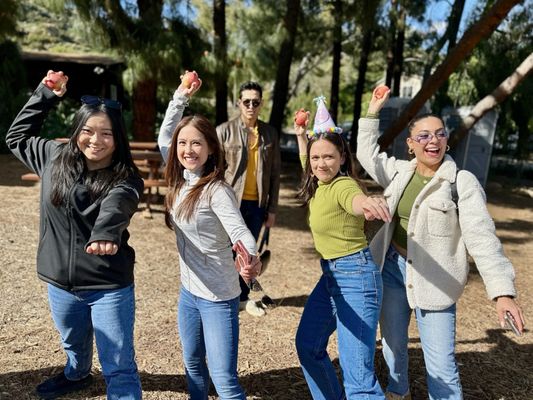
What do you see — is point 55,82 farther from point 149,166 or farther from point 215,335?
point 149,166

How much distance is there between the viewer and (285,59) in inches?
390

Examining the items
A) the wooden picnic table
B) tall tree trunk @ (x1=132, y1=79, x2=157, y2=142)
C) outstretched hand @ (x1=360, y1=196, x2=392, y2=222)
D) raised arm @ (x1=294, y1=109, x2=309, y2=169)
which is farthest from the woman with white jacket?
tall tree trunk @ (x1=132, y1=79, x2=157, y2=142)

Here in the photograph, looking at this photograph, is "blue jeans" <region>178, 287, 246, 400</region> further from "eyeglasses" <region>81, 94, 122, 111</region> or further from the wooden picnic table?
the wooden picnic table

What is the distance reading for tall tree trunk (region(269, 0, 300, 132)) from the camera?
9485 millimetres

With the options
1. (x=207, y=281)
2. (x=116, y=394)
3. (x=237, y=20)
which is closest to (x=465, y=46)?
(x=207, y=281)

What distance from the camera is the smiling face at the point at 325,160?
2262 mm

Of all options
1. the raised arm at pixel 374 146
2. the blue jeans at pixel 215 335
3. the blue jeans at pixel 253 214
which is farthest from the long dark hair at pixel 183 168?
the blue jeans at pixel 253 214

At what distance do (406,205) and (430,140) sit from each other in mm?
326

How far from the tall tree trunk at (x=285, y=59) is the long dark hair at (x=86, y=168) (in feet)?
26.0

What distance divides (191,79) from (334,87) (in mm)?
12744

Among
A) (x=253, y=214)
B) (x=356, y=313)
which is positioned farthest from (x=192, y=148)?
(x=253, y=214)

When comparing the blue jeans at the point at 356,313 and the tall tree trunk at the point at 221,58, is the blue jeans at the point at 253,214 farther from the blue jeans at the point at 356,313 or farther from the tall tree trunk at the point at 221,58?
the tall tree trunk at the point at 221,58

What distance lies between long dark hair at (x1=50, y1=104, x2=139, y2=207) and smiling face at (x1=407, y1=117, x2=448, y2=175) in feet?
4.34

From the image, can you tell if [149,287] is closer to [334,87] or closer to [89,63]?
[334,87]
